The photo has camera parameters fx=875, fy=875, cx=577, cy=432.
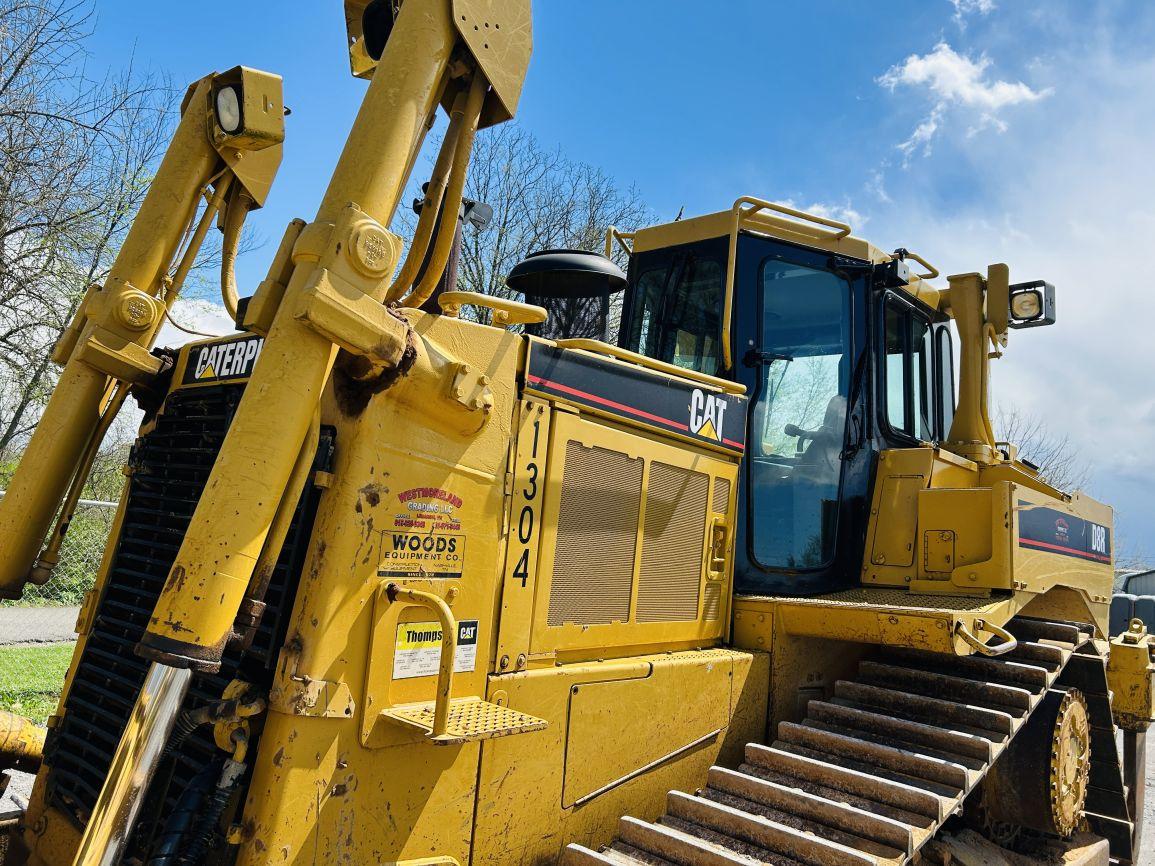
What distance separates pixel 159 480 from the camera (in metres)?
3.04

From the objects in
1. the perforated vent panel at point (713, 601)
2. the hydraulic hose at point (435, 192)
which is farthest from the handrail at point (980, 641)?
the hydraulic hose at point (435, 192)

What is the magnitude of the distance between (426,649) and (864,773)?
5.78ft

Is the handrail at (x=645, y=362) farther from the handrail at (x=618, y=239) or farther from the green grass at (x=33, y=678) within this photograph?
the green grass at (x=33, y=678)

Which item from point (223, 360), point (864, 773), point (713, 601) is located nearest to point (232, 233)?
point (223, 360)

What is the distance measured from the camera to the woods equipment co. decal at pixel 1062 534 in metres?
4.21

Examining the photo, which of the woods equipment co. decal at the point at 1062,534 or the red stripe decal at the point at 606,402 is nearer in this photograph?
the red stripe decal at the point at 606,402

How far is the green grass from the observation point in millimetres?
6465

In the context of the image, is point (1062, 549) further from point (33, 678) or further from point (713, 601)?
Result: point (33, 678)

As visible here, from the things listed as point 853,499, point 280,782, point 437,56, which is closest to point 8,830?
point 280,782

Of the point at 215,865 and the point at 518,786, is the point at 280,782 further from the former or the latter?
the point at 518,786

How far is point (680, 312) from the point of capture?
14.5 ft

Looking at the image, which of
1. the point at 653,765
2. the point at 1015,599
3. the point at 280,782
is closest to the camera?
the point at 280,782

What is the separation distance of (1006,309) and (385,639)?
13.1 feet

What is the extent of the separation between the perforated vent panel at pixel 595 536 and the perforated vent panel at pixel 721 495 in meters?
0.49
